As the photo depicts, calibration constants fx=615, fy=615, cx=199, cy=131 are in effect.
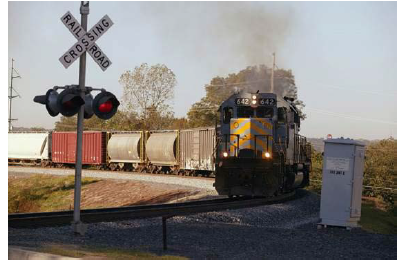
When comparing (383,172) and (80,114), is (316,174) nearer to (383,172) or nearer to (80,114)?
(383,172)

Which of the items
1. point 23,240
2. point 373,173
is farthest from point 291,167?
point 373,173

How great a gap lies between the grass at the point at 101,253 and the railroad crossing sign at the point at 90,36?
10.4ft

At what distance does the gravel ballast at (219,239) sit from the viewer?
1006 centimetres

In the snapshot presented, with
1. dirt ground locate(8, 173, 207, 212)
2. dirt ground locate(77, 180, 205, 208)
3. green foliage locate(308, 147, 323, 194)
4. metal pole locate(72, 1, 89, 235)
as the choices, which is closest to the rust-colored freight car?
dirt ground locate(8, 173, 207, 212)

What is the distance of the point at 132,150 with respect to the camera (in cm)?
4003

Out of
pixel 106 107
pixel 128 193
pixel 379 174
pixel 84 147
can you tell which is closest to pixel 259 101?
pixel 106 107

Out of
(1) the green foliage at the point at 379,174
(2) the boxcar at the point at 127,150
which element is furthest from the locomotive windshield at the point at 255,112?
→ (2) the boxcar at the point at 127,150

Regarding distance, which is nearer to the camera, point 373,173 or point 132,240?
point 132,240

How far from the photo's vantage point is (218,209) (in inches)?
646

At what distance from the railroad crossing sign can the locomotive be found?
8.97 m

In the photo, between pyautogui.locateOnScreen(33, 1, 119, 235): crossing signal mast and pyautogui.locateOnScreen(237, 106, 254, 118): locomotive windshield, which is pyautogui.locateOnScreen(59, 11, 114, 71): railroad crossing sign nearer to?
pyautogui.locateOnScreen(33, 1, 119, 235): crossing signal mast

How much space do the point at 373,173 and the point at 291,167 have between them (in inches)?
1001

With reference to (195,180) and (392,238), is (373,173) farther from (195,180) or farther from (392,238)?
(392,238)

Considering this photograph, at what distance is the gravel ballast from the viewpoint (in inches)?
396
